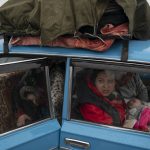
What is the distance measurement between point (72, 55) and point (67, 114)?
0.47 m

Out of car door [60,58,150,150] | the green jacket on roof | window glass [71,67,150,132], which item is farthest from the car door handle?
the green jacket on roof

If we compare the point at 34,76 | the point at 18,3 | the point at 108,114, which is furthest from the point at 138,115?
the point at 18,3

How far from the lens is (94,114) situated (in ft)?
8.51

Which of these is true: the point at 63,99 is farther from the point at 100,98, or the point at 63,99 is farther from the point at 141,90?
the point at 141,90

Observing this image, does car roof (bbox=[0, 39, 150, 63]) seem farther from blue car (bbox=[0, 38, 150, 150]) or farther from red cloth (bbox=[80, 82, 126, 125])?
red cloth (bbox=[80, 82, 126, 125])

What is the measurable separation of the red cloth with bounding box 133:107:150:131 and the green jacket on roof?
591 mm

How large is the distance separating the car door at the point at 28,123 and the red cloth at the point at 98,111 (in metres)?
0.25

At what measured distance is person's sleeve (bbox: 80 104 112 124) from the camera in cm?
257

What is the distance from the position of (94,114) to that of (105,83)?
0.83 feet

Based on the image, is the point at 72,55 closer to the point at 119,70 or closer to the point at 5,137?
the point at 119,70

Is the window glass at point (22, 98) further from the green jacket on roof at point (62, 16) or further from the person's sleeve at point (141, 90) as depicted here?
the person's sleeve at point (141, 90)

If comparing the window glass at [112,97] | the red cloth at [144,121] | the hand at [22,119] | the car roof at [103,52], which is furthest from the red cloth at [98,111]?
the hand at [22,119]

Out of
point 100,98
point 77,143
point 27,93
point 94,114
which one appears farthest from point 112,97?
point 27,93

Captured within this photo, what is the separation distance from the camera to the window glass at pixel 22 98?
2.51 metres
